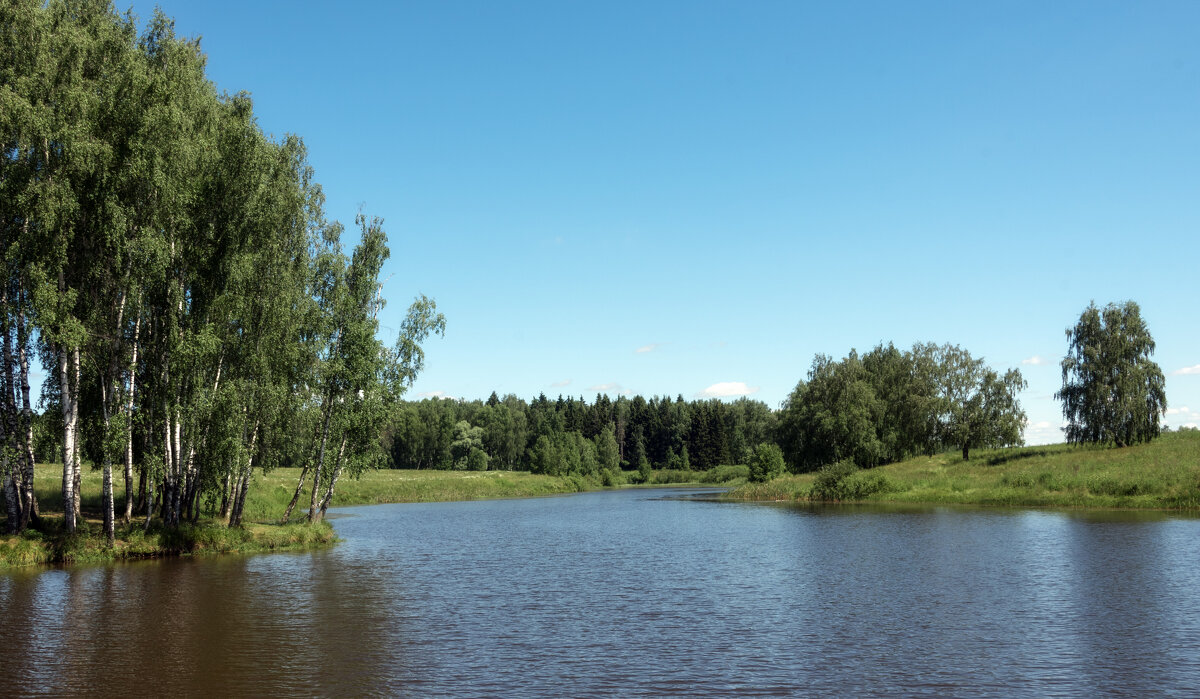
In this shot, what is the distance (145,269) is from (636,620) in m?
27.0

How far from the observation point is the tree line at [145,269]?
33.8 metres

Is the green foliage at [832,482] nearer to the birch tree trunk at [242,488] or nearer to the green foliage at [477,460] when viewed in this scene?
the birch tree trunk at [242,488]

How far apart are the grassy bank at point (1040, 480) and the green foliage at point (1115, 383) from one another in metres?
2.10

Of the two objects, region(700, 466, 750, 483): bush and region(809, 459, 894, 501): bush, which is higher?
region(809, 459, 894, 501): bush

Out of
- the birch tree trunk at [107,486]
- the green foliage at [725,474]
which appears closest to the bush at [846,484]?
the birch tree trunk at [107,486]

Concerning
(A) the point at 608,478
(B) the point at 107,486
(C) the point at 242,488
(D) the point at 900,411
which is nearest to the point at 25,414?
(B) the point at 107,486

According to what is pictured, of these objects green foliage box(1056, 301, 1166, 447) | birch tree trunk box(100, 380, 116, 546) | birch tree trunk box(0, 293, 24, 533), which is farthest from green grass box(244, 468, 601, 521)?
green foliage box(1056, 301, 1166, 447)

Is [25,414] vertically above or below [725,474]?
above

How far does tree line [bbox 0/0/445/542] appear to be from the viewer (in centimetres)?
3384

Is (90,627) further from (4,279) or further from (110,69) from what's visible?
(110,69)

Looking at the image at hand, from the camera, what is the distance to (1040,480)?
72375 millimetres

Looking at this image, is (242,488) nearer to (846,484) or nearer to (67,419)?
(67,419)

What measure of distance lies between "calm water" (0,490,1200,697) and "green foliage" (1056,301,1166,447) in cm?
3583

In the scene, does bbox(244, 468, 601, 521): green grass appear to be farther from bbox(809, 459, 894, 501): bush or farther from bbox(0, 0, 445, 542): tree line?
bbox(809, 459, 894, 501): bush
